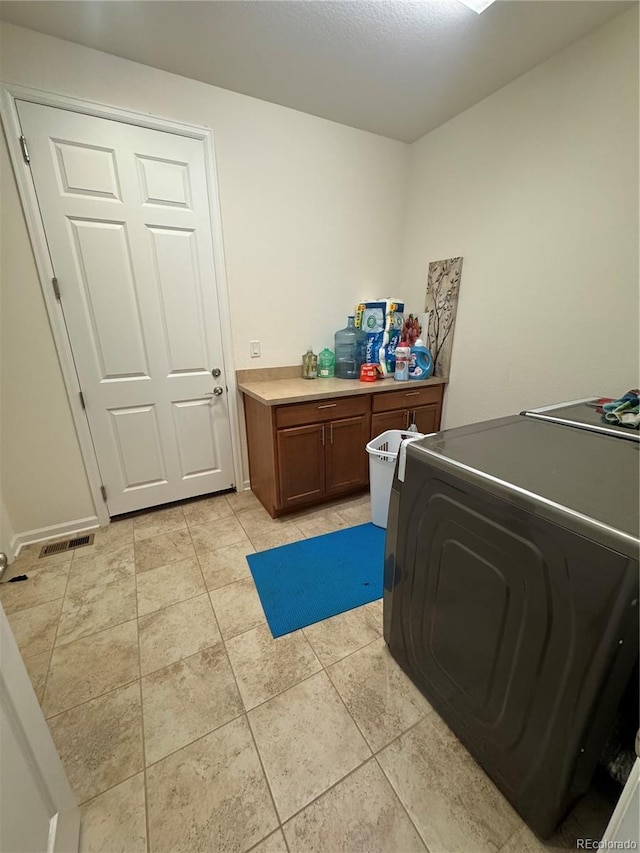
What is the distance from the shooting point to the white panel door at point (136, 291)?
5.74ft

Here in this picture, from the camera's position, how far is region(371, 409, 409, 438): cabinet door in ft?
7.89

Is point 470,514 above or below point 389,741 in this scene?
above

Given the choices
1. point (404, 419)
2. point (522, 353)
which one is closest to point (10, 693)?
point (404, 419)

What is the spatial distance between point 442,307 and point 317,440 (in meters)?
1.43

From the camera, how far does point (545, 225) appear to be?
6.12ft

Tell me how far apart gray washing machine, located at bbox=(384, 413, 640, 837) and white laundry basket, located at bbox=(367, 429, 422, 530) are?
34.0 inches

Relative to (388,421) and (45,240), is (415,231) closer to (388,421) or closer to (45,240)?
(388,421)

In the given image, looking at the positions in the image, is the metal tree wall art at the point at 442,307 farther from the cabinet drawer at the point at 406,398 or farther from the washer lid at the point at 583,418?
the washer lid at the point at 583,418

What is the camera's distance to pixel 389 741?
1.09 meters

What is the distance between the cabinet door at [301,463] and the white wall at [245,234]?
27.4 inches

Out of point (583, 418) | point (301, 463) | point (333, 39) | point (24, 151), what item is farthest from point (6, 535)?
point (333, 39)

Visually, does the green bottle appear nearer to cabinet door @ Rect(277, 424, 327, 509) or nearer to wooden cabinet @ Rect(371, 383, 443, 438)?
wooden cabinet @ Rect(371, 383, 443, 438)

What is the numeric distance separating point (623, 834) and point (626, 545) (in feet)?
1.85

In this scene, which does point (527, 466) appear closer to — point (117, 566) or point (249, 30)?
point (117, 566)
